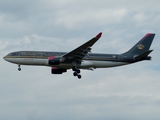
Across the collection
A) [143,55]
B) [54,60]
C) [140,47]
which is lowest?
[54,60]

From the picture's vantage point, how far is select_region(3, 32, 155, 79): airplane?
83.0 meters

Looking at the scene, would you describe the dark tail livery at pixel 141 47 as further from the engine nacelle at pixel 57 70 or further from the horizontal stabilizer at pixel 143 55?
the engine nacelle at pixel 57 70

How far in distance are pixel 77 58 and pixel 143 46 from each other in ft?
41.4

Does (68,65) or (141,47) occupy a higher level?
(141,47)

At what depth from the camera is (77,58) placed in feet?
277

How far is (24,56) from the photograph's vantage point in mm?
84188

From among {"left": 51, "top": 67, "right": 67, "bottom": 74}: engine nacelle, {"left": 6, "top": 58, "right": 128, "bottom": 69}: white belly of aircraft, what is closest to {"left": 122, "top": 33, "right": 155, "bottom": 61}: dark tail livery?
{"left": 6, "top": 58, "right": 128, "bottom": 69}: white belly of aircraft

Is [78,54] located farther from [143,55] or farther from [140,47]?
[140,47]

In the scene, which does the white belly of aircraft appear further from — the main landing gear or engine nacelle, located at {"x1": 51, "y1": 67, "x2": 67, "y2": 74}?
engine nacelle, located at {"x1": 51, "y1": 67, "x2": 67, "y2": 74}

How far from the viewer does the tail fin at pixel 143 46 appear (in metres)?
89.6

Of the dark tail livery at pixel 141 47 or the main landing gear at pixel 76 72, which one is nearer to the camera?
the main landing gear at pixel 76 72

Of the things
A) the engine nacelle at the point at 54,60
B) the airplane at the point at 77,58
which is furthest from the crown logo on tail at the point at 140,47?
the engine nacelle at the point at 54,60

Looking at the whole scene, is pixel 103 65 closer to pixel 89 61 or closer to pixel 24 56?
pixel 89 61

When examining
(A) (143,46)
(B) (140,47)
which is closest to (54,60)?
(B) (140,47)
